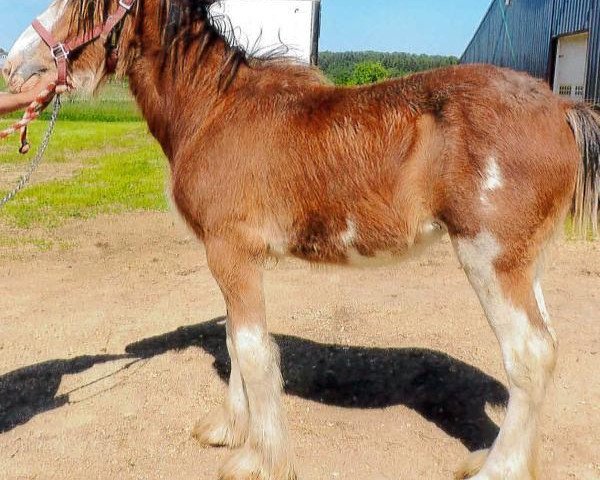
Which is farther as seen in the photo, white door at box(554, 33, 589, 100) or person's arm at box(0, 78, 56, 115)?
white door at box(554, 33, 589, 100)

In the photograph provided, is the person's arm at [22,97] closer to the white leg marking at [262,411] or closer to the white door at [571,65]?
the white leg marking at [262,411]

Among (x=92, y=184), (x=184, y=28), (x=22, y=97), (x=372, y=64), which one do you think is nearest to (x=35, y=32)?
(x=22, y=97)

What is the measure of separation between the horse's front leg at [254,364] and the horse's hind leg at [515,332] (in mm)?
1121

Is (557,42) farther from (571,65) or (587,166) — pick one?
(587,166)

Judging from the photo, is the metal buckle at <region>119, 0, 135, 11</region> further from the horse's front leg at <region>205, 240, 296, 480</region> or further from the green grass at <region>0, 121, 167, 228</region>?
the green grass at <region>0, 121, 167, 228</region>

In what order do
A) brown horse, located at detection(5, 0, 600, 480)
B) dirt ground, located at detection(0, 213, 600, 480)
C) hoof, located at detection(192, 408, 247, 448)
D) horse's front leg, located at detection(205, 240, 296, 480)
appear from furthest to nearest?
hoof, located at detection(192, 408, 247, 448)
dirt ground, located at detection(0, 213, 600, 480)
horse's front leg, located at detection(205, 240, 296, 480)
brown horse, located at detection(5, 0, 600, 480)

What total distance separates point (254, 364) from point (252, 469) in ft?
2.02

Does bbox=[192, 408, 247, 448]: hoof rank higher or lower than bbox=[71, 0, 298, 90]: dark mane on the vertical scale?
lower

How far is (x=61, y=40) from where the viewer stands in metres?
3.74

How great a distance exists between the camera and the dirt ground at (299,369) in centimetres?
405

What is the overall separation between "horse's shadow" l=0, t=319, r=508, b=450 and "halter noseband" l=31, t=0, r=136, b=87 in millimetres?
2363

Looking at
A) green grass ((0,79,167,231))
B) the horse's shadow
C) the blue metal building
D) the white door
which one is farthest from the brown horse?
the white door

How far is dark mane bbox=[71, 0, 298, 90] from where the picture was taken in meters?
3.70

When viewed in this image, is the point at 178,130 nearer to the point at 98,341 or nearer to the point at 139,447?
the point at 139,447
